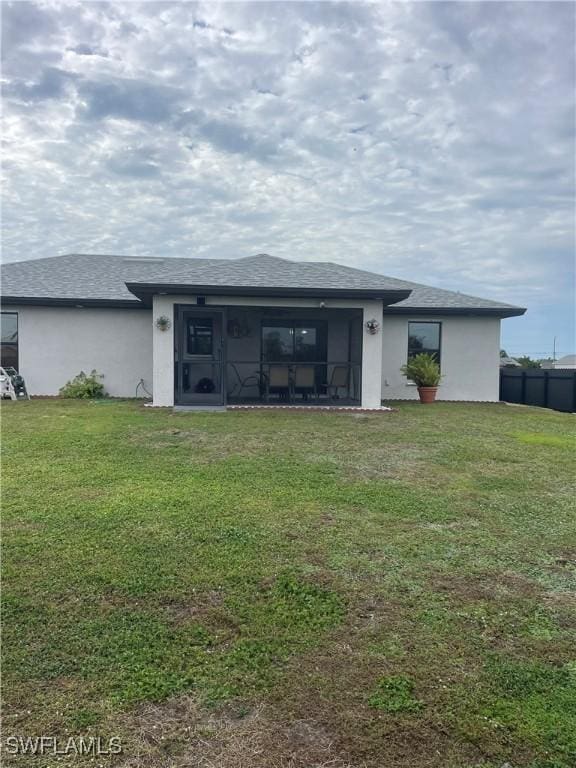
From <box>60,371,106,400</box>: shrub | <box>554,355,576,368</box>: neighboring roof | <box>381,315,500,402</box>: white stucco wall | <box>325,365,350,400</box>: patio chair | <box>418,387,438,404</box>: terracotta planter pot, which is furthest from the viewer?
<box>554,355,576,368</box>: neighboring roof

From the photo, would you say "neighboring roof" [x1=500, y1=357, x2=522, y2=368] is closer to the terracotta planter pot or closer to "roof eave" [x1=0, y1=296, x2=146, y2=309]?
the terracotta planter pot

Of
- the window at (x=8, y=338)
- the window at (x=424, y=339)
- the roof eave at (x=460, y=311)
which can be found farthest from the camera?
the window at (x=424, y=339)

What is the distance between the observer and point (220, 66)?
1089 centimetres

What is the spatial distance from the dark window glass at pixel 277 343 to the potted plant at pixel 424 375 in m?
3.35

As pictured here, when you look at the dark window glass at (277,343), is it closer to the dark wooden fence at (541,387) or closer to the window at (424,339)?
the window at (424,339)

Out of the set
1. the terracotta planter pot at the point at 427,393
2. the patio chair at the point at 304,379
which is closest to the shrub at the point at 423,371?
the terracotta planter pot at the point at 427,393

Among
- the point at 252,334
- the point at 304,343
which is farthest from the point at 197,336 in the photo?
the point at 304,343

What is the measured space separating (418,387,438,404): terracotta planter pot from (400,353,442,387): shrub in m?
0.11

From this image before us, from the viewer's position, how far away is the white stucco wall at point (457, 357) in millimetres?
14672

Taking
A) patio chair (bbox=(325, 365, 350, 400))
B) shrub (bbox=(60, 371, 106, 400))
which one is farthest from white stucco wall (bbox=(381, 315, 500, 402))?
shrub (bbox=(60, 371, 106, 400))

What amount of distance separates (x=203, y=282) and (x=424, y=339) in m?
7.23

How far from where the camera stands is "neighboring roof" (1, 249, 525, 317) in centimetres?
1097

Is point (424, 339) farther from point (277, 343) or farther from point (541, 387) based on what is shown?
point (277, 343)

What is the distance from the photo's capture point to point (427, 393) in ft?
44.4
